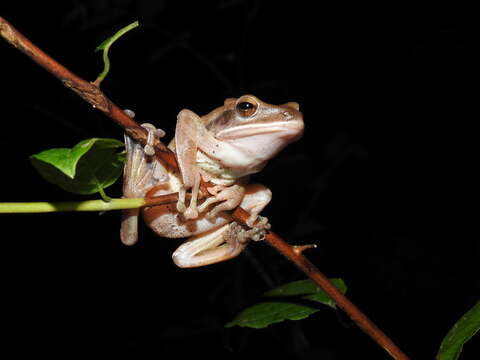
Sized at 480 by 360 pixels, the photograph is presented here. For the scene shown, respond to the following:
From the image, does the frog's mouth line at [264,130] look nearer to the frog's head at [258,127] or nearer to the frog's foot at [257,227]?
the frog's head at [258,127]

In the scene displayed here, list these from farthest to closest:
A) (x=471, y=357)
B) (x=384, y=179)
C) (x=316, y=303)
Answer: (x=384, y=179) < (x=471, y=357) < (x=316, y=303)

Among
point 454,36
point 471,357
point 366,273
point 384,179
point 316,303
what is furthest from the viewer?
point 384,179

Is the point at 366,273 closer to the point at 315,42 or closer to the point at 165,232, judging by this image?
the point at 315,42

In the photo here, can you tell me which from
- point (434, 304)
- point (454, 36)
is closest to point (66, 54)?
point (454, 36)

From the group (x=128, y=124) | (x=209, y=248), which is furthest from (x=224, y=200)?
(x=128, y=124)

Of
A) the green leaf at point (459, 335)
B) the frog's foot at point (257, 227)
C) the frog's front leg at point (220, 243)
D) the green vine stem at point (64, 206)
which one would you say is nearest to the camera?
the green vine stem at point (64, 206)

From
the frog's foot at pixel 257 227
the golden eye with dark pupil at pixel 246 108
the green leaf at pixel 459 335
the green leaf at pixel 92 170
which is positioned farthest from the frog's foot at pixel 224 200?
the green leaf at pixel 459 335

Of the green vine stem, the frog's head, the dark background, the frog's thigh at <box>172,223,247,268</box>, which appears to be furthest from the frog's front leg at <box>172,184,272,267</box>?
the dark background
